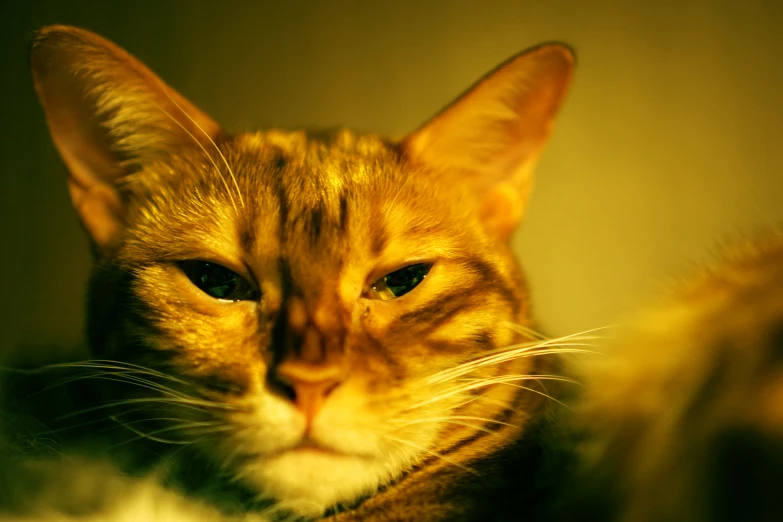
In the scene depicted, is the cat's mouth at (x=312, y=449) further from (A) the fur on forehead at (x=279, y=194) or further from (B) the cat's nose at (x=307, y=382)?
(A) the fur on forehead at (x=279, y=194)

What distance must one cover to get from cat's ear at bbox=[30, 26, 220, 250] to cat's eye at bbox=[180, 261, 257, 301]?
0.18 metres

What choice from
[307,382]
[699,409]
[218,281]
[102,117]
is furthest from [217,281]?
[699,409]

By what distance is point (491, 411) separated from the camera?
2.94ft

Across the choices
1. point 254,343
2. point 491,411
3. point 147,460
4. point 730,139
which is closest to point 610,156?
point 730,139

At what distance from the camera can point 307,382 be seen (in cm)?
71

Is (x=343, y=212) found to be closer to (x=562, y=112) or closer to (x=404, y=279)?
(x=404, y=279)

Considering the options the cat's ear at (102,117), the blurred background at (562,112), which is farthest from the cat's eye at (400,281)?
the blurred background at (562,112)

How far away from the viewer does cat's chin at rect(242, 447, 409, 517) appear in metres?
0.74

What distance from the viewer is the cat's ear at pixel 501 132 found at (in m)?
0.97

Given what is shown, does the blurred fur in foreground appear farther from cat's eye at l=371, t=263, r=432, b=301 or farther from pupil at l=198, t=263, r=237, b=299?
pupil at l=198, t=263, r=237, b=299

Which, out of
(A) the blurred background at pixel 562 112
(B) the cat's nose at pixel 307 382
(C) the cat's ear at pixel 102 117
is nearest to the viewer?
(B) the cat's nose at pixel 307 382

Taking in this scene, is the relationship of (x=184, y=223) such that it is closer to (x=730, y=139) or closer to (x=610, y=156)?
(x=610, y=156)

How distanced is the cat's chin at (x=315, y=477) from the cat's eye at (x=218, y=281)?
245mm

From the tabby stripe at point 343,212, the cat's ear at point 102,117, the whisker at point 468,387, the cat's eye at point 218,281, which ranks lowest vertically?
the whisker at point 468,387
